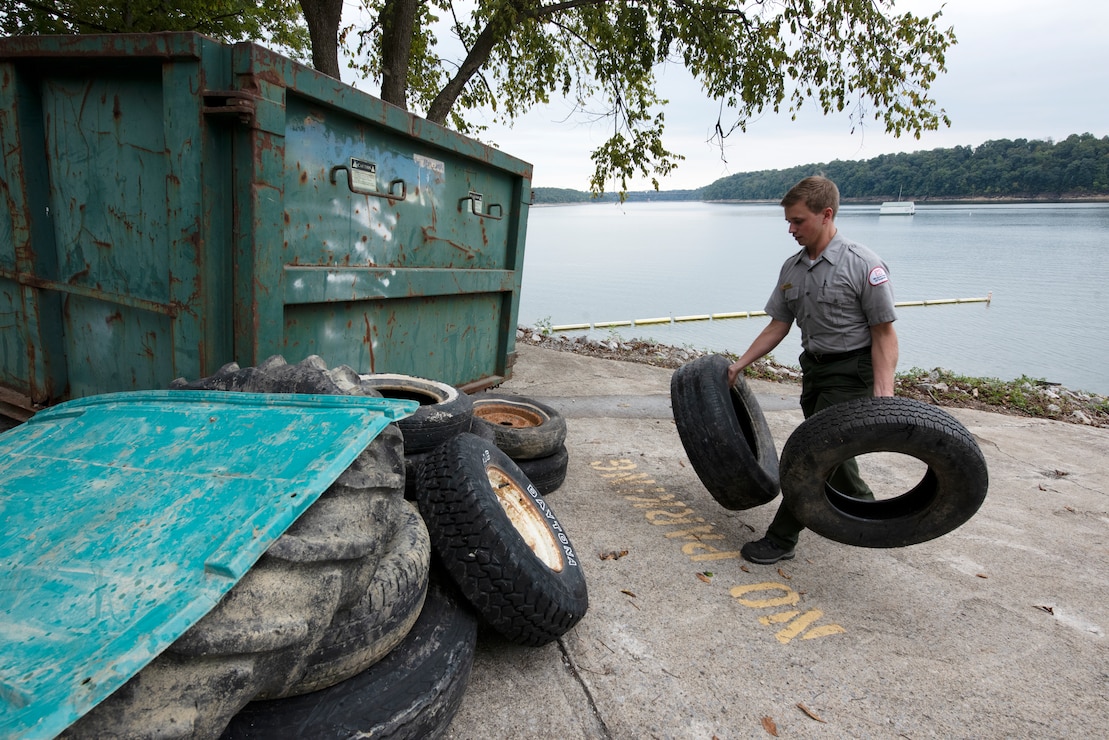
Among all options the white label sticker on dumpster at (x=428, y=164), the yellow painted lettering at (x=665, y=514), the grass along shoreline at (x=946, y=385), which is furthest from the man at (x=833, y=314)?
the grass along shoreline at (x=946, y=385)

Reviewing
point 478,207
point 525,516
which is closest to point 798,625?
point 525,516

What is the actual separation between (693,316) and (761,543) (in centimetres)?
1037

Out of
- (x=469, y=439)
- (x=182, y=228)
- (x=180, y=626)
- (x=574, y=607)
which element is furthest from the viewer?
(x=182, y=228)

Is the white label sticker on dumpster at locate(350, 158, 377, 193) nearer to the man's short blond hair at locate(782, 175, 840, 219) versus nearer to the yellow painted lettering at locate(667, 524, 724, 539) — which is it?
the man's short blond hair at locate(782, 175, 840, 219)

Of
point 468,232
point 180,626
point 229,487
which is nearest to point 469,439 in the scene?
point 229,487

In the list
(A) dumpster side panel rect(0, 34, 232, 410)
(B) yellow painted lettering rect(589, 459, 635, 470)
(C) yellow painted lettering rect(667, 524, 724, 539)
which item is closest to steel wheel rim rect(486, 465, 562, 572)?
(C) yellow painted lettering rect(667, 524, 724, 539)

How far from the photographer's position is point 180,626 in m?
1.25

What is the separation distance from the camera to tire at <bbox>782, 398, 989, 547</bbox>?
8.91 feet

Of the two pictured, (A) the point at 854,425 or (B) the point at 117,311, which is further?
(B) the point at 117,311

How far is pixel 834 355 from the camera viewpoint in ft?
10.8

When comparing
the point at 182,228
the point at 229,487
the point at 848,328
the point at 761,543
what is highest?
the point at 182,228

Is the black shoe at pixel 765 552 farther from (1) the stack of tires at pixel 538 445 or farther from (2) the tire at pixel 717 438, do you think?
(1) the stack of tires at pixel 538 445

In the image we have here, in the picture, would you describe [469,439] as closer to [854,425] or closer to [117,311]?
[854,425]

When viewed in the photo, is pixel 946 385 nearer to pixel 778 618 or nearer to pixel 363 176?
pixel 778 618
